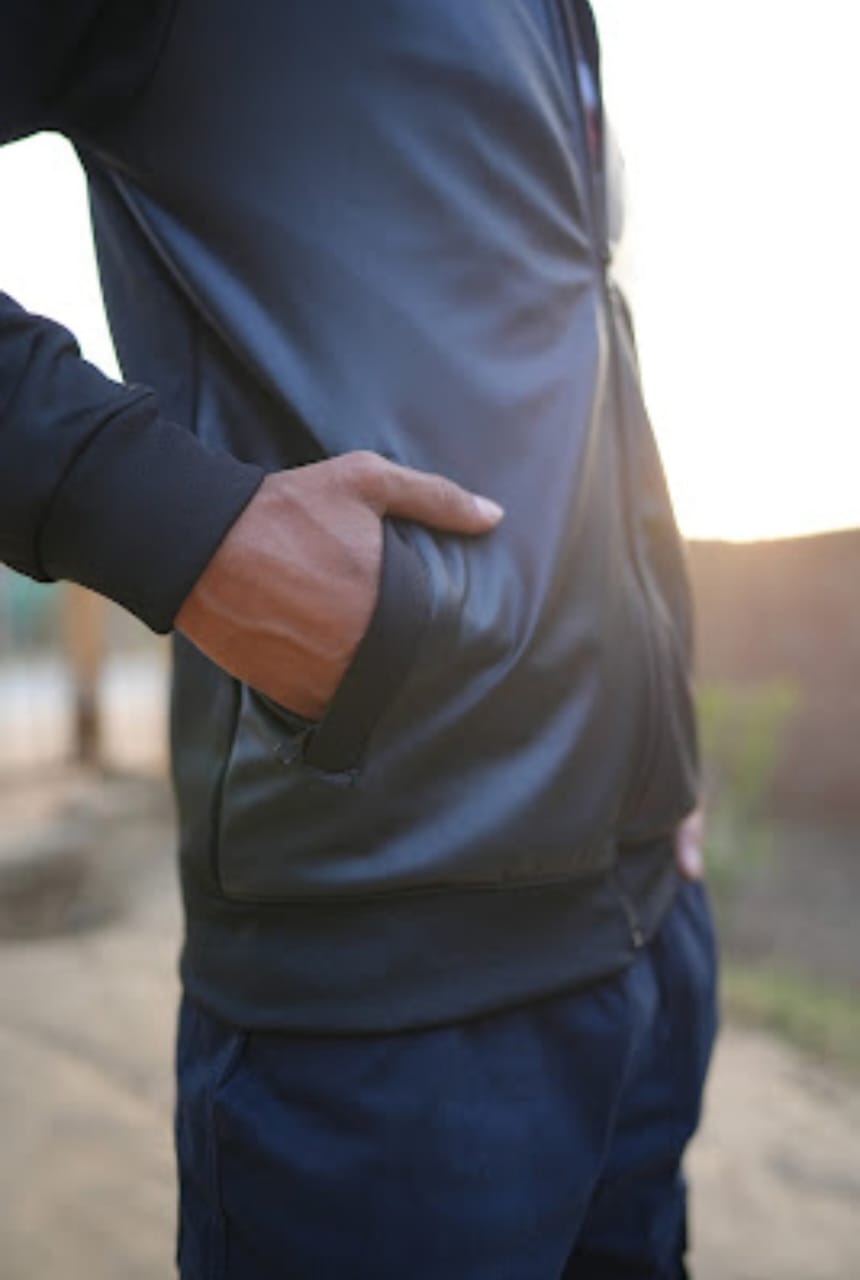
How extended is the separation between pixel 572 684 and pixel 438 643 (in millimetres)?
143

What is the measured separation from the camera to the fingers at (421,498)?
78 centimetres

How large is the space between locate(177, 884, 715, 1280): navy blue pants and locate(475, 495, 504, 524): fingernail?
0.35m

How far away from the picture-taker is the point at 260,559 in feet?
2.53

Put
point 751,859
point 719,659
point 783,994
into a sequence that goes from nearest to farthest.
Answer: point 783,994
point 751,859
point 719,659

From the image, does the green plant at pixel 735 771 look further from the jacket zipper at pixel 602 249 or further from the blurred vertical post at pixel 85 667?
the jacket zipper at pixel 602 249

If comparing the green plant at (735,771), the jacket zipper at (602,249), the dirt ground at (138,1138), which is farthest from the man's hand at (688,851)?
the green plant at (735,771)

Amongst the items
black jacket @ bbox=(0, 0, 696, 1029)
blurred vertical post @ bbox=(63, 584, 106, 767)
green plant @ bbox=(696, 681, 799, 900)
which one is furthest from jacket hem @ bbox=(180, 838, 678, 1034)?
blurred vertical post @ bbox=(63, 584, 106, 767)

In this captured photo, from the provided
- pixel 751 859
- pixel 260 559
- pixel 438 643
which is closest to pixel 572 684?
pixel 438 643

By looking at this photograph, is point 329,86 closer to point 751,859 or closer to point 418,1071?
point 418,1071

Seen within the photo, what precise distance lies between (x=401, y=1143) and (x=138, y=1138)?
170 cm

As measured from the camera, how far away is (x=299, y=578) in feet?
2.52

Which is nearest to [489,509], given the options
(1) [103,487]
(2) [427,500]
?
(2) [427,500]

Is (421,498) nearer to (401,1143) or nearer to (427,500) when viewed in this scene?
(427,500)

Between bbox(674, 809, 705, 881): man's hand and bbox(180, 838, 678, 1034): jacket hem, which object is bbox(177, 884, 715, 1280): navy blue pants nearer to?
bbox(180, 838, 678, 1034): jacket hem
